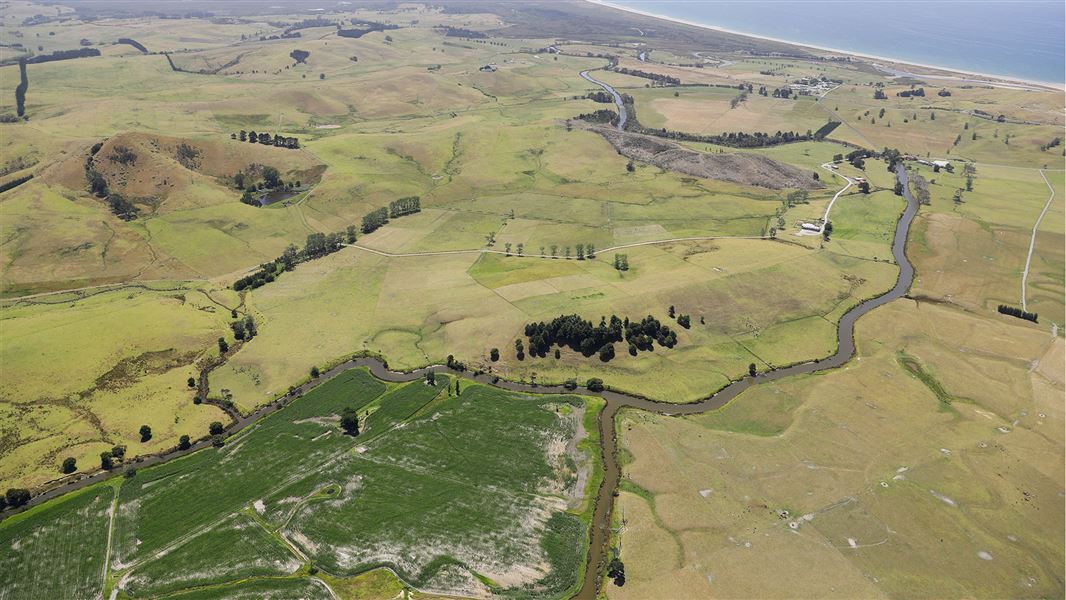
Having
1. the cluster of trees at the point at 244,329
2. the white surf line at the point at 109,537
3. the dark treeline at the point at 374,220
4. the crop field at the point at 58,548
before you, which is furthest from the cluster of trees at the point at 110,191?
the white surf line at the point at 109,537

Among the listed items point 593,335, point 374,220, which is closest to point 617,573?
point 593,335

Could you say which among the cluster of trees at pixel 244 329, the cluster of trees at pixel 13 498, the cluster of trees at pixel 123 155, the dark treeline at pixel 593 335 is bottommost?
the cluster of trees at pixel 13 498

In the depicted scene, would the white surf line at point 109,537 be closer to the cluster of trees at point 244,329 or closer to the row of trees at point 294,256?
the cluster of trees at point 244,329

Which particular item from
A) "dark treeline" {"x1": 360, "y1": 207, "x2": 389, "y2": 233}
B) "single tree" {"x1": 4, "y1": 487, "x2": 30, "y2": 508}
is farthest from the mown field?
"dark treeline" {"x1": 360, "y1": 207, "x2": 389, "y2": 233}

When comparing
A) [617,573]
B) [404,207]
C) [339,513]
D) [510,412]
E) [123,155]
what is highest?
[123,155]

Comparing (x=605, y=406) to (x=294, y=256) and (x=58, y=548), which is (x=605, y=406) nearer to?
(x=58, y=548)
